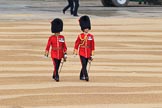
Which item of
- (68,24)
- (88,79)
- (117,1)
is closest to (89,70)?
(88,79)

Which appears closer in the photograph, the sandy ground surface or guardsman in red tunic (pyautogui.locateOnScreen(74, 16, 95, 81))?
the sandy ground surface

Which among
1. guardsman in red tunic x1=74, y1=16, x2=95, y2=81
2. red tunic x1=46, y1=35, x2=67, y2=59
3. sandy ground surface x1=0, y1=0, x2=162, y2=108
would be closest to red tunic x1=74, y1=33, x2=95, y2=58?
guardsman in red tunic x1=74, y1=16, x2=95, y2=81

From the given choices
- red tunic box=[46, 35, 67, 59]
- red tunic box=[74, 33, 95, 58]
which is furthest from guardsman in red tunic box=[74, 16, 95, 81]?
red tunic box=[46, 35, 67, 59]

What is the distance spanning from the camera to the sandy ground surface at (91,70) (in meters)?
11.0

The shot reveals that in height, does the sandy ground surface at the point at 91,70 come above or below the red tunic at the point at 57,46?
below

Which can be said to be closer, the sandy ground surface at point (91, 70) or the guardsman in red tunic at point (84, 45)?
the sandy ground surface at point (91, 70)

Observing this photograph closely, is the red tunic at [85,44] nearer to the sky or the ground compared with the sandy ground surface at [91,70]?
nearer to the sky

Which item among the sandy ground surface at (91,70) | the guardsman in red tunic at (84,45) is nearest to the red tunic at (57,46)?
the guardsman in red tunic at (84,45)

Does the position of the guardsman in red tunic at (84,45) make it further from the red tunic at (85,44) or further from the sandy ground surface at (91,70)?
the sandy ground surface at (91,70)

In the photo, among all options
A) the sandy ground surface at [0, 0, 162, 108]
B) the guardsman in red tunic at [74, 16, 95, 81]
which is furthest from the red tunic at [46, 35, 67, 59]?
the sandy ground surface at [0, 0, 162, 108]

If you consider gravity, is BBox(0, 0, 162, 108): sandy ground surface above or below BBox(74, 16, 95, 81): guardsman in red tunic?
below

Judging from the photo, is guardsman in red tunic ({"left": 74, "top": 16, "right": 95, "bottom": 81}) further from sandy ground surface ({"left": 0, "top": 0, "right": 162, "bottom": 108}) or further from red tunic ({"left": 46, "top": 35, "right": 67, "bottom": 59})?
sandy ground surface ({"left": 0, "top": 0, "right": 162, "bottom": 108})

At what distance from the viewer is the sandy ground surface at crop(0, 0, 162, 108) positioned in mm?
11016

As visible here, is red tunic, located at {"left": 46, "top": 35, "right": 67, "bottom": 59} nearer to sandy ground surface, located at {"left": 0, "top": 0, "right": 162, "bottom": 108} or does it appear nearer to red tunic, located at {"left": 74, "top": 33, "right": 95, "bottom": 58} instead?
red tunic, located at {"left": 74, "top": 33, "right": 95, "bottom": 58}
